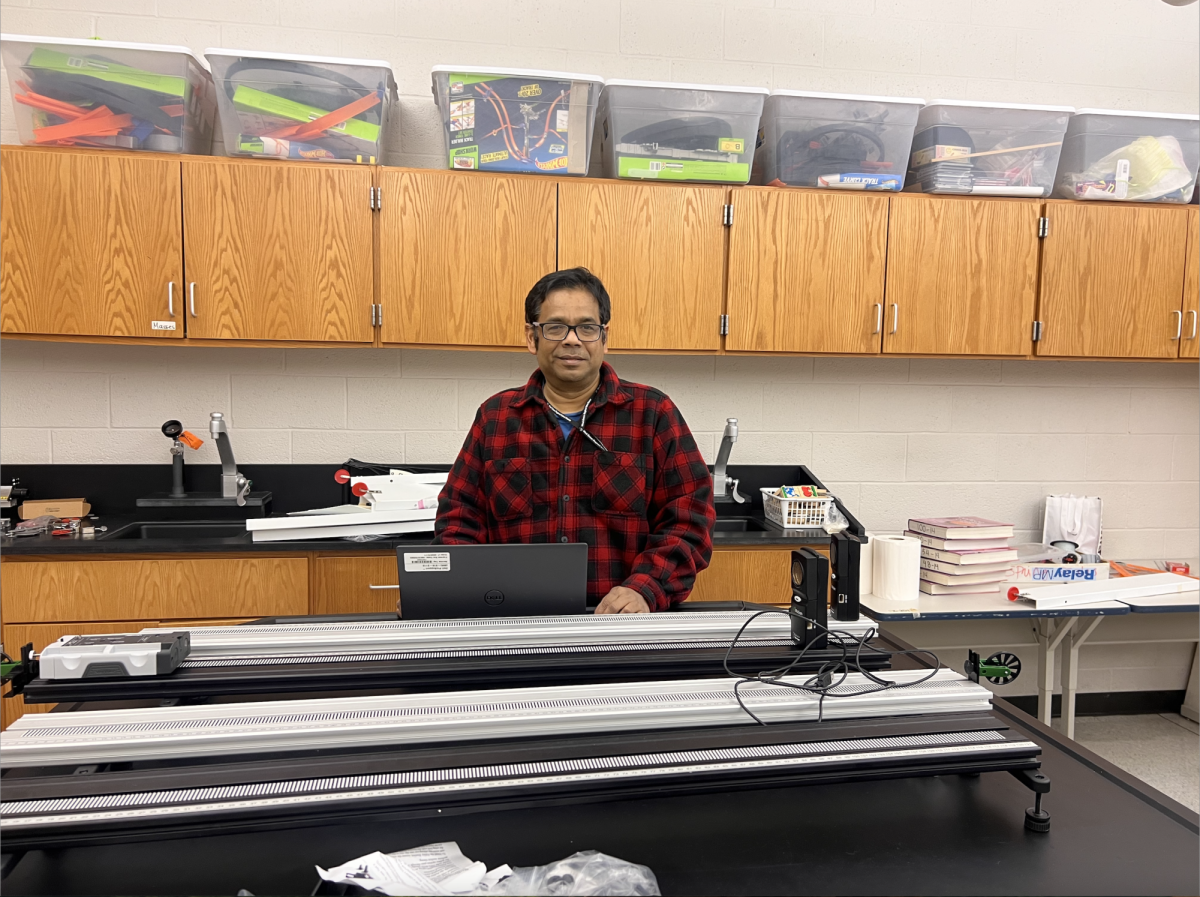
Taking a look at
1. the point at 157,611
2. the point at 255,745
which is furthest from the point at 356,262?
the point at 255,745

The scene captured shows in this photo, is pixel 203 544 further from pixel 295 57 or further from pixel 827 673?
pixel 827 673

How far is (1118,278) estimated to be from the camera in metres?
2.97

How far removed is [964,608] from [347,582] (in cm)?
196

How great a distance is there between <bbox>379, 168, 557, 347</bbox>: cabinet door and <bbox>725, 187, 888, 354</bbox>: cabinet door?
696 millimetres

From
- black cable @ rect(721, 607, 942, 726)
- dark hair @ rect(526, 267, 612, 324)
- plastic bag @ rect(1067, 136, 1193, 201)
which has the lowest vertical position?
black cable @ rect(721, 607, 942, 726)

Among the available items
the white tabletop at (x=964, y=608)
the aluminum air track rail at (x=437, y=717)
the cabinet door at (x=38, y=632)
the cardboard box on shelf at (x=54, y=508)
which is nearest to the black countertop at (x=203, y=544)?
the cardboard box on shelf at (x=54, y=508)

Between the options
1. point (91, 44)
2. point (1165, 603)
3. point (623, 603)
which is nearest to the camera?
point (623, 603)

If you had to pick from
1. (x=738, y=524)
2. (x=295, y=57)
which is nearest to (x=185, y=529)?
(x=295, y=57)

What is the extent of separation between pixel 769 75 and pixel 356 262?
1.78 m

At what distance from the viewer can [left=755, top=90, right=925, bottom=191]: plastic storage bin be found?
108 inches

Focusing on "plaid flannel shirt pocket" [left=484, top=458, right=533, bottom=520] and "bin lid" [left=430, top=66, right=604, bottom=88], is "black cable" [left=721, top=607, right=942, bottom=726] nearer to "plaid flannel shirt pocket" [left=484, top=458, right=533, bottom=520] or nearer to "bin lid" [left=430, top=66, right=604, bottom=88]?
"plaid flannel shirt pocket" [left=484, top=458, right=533, bottom=520]

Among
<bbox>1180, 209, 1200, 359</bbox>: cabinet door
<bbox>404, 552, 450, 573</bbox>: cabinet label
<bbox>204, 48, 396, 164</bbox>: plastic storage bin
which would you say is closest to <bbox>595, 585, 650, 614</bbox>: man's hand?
<bbox>404, 552, 450, 573</bbox>: cabinet label

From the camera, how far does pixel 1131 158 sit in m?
2.93

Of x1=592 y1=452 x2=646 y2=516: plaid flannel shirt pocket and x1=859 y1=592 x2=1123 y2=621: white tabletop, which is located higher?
x1=592 y1=452 x2=646 y2=516: plaid flannel shirt pocket
